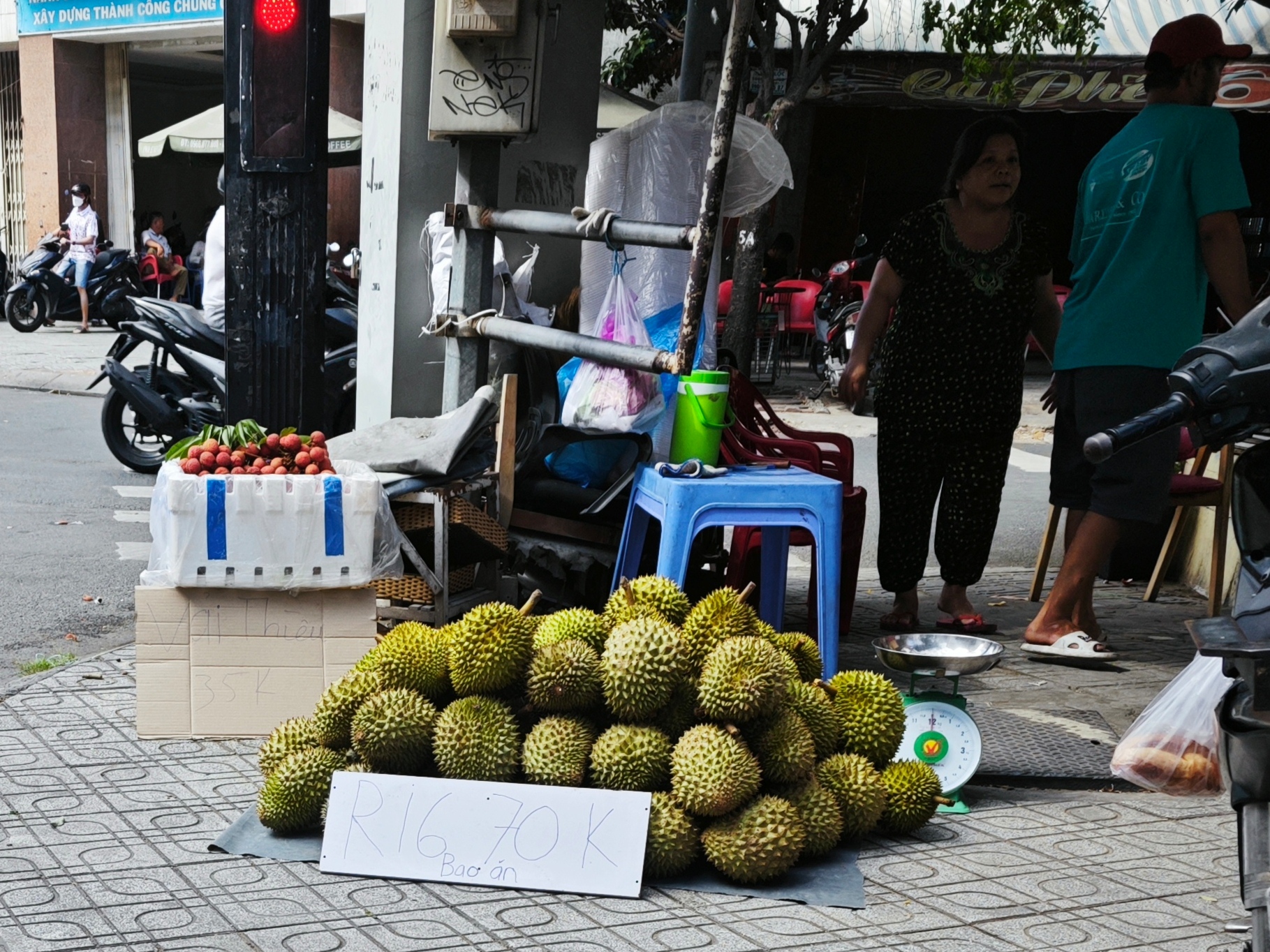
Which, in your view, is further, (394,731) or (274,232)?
(274,232)

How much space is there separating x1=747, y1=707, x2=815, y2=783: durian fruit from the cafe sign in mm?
11834

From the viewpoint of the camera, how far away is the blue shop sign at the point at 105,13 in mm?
18672

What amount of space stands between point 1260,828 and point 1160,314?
3015 millimetres

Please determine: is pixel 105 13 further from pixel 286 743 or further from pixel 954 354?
pixel 286 743

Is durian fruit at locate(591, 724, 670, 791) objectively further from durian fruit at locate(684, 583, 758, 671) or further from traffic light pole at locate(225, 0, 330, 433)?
traffic light pole at locate(225, 0, 330, 433)

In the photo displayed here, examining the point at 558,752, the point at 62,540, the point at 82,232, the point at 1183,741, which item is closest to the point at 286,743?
the point at 558,752

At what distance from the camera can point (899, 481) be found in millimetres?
5176

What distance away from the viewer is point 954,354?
5023 millimetres

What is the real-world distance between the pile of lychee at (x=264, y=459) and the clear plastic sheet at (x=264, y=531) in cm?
7

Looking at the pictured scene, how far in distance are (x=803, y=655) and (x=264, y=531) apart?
156 cm

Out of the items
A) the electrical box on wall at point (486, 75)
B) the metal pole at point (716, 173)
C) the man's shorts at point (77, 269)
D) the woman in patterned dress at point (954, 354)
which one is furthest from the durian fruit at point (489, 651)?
the man's shorts at point (77, 269)

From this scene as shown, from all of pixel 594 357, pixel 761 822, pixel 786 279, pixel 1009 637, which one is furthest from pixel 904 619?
pixel 786 279

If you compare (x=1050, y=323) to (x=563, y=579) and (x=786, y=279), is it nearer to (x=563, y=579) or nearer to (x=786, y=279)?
(x=563, y=579)

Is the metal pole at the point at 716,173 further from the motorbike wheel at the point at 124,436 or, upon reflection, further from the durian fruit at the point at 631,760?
the motorbike wheel at the point at 124,436
